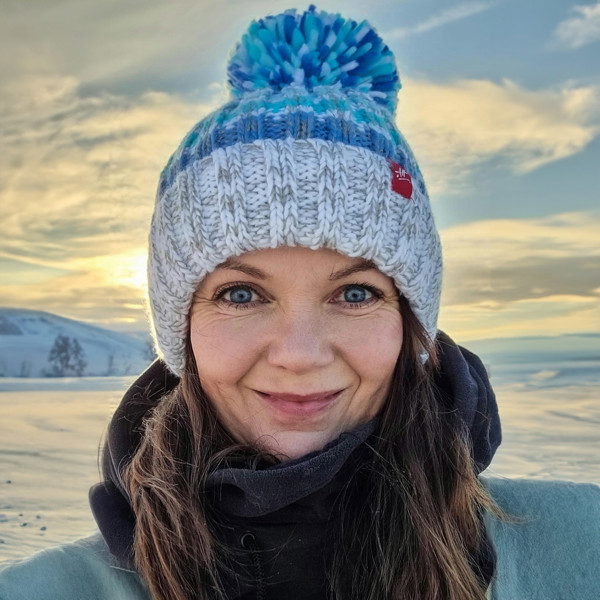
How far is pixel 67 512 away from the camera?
4164mm

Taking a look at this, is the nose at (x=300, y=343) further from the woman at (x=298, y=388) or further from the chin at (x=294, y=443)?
the chin at (x=294, y=443)

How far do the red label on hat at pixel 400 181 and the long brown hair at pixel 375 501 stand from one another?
0.85ft

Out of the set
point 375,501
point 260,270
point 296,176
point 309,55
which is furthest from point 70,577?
point 309,55

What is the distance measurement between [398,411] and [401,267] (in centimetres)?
37

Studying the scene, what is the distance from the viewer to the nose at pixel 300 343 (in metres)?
1.54

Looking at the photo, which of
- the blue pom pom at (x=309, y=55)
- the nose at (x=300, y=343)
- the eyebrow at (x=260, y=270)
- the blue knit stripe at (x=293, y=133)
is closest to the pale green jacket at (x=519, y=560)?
the nose at (x=300, y=343)

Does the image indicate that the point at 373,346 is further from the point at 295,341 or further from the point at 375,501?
the point at 375,501

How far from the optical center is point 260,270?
5.15 feet

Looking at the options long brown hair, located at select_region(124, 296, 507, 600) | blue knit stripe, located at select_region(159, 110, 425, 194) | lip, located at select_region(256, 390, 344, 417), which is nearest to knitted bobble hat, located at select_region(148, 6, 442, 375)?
blue knit stripe, located at select_region(159, 110, 425, 194)

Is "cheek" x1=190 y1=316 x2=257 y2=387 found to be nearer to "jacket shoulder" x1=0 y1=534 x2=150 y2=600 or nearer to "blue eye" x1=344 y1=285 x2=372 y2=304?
"blue eye" x1=344 y1=285 x2=372 y2=304

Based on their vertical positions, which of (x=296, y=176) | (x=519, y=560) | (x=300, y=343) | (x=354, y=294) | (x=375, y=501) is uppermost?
(x=296, y=176)

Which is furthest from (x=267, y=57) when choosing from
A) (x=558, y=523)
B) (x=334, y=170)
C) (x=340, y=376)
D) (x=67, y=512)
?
(x=67, y=512)

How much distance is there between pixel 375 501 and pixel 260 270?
24.3 inches

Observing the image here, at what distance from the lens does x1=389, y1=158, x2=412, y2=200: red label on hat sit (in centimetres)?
167
